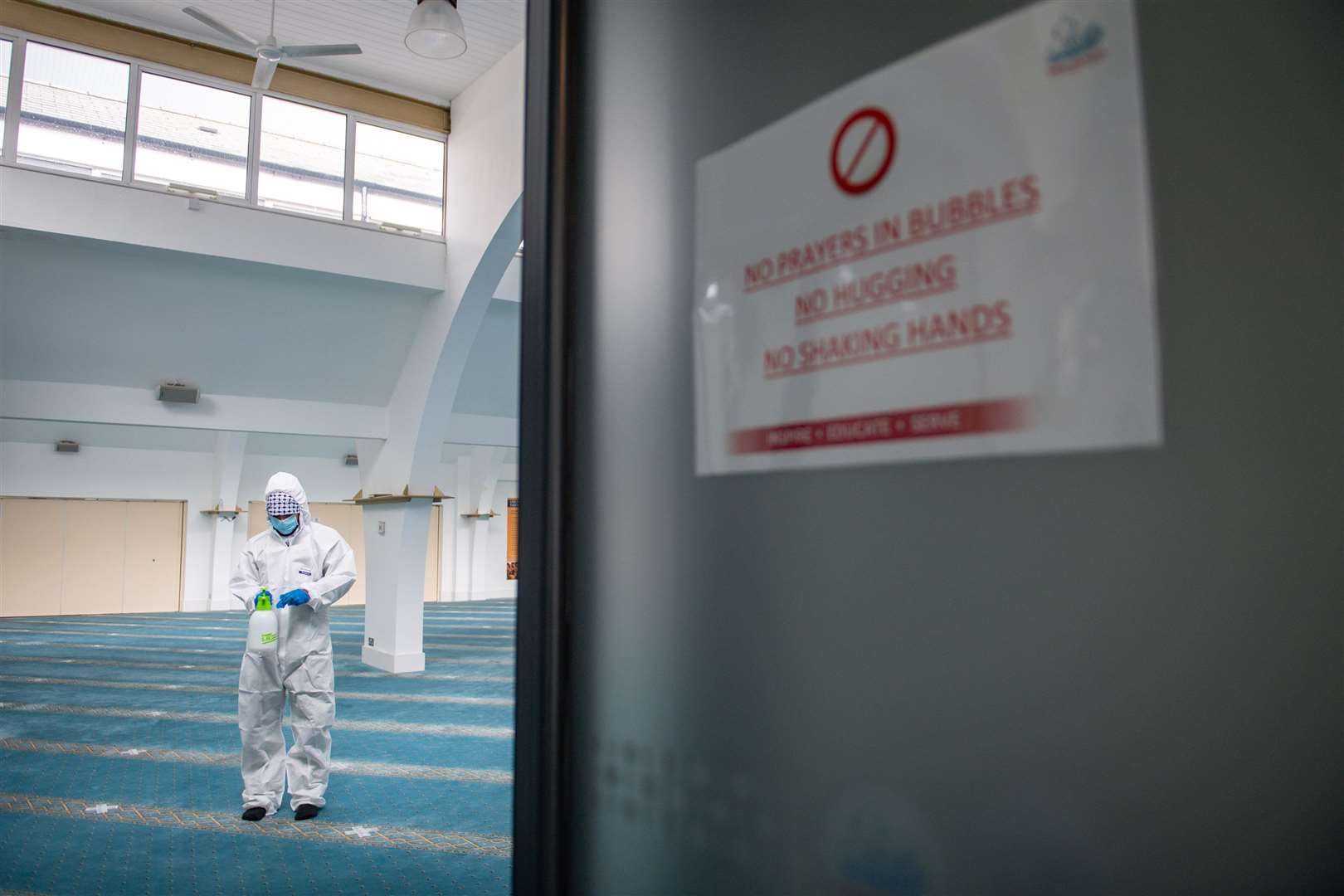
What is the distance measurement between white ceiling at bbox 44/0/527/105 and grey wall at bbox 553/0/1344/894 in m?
9.62

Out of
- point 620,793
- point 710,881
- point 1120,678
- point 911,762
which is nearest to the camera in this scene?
point 1120,678

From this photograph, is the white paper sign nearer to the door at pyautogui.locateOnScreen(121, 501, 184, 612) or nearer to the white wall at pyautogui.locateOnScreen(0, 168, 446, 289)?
the white wall at pyautogui.locateOnScreen(0, 168, 446, 289)

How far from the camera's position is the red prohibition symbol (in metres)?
1.08

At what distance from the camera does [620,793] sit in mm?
1408

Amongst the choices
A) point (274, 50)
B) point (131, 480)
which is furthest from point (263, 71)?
point (131, 480)

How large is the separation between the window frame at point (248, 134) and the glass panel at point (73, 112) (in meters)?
0.06

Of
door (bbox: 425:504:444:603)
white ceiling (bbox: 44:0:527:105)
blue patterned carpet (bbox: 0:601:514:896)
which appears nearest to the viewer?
blue patterned carpet (bbox: 0:601:514:896)

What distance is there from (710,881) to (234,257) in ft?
34.4

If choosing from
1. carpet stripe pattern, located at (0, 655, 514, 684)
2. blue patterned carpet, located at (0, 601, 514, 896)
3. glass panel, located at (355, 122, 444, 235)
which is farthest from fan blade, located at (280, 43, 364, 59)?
carpet stripe pattern, located at (0, 655, 514, 684)

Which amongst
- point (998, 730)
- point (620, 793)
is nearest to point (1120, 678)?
point (998, 730)

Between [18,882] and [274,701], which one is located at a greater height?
[274,701]

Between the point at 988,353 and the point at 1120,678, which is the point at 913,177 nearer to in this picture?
the point at 988,353

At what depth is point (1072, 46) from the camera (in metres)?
0.91

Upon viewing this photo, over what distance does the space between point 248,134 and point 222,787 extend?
24.8ft
